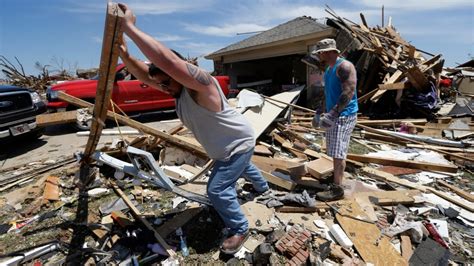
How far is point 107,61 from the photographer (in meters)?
2.16

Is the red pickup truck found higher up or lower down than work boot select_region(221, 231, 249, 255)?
higher up

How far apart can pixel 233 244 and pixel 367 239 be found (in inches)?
54.2

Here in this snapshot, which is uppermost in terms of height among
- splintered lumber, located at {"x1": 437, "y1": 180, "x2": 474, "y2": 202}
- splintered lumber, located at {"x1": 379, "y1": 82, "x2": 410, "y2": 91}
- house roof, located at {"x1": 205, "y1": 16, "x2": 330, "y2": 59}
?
house roof, located at {"x1": 205, "y1": 16, "x2": 330, "y2": 59}

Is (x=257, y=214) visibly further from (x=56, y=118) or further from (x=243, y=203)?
(x=56, y=118)

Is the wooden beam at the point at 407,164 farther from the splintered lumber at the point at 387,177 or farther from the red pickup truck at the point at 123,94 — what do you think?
the red pickup truck at the point at 123,94

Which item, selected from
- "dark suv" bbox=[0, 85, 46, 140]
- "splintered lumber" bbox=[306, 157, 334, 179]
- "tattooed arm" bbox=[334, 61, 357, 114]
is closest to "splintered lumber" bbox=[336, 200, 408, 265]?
"splintered lumber" bbox=[306, 157, 334, 179]

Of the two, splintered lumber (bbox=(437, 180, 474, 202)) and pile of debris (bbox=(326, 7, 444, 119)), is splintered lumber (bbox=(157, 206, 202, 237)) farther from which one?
pile of debris (bbox=(326, 7, 444, 119))

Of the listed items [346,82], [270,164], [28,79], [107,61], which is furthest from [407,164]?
[28,79]

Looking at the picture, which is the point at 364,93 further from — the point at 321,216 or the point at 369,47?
the point at 321,216

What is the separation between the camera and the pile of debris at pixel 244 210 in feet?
9.30

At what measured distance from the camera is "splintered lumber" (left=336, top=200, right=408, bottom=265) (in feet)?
8.93

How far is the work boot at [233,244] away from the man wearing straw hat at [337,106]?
139 centimetres

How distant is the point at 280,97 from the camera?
8.44 meters

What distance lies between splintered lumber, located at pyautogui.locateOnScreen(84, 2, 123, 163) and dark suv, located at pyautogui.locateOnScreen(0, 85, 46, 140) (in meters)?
4.18
